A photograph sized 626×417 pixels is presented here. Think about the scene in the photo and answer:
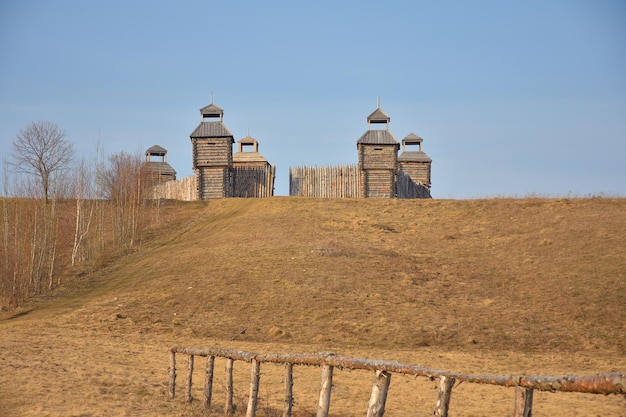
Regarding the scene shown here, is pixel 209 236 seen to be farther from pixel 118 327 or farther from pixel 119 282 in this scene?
pixel 118 327

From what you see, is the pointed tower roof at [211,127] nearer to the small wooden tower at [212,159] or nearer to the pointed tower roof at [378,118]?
the small wooden tower at [212,159]

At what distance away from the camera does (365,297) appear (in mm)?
25844

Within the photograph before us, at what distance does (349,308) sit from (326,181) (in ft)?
83.0

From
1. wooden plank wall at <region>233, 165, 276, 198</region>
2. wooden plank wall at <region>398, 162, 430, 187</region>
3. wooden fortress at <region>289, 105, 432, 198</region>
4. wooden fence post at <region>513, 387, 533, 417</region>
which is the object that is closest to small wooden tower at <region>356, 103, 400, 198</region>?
wooden fortress at <region>289, 105, 432, 198</region>

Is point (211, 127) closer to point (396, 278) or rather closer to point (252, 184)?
point (252, 184)

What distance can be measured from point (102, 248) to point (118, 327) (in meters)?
15.1

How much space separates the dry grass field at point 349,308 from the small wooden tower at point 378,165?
779 centimetres

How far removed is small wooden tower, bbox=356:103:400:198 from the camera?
48.3 m

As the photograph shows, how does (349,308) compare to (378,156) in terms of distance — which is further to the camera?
(378,156)

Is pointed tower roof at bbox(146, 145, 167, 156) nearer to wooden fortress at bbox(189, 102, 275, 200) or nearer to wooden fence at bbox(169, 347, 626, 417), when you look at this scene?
wooden fortress at bbox(189, 102, 275, 200)

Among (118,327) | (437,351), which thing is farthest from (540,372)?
(118,327)

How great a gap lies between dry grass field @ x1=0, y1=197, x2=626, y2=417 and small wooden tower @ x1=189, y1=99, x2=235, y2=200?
32.9 ft

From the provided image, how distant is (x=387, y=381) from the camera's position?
9.04m

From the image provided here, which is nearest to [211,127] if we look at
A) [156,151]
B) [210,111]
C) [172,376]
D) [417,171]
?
[210,111]
